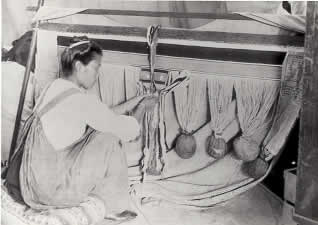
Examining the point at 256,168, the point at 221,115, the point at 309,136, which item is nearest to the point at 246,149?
the point at 256,168

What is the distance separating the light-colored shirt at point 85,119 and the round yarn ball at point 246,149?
0.51 meters

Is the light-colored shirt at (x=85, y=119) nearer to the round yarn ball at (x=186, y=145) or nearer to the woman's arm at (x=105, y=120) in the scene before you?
the woman's arm at (x=105, y=120)

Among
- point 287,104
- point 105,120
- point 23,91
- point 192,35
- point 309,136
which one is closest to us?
point 309,136

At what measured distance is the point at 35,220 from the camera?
2.16m

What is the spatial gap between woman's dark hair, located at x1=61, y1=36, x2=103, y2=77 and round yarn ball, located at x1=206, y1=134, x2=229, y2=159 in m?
0.73

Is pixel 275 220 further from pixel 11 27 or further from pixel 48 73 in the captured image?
pixel 11 27

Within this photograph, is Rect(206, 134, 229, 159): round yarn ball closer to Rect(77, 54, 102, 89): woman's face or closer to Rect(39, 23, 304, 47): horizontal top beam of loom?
Rect(39, 23, 304, 47): horizontal top beam of loom

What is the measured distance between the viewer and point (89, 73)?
83.8 inches

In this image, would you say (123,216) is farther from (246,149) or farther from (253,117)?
(253,117)

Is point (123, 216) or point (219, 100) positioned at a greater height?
point (219, 100)

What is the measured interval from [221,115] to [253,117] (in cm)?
15

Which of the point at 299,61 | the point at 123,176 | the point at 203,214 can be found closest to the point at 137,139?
the point at 123,176

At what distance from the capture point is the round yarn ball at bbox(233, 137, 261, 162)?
196cm

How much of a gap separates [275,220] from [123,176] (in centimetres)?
79
